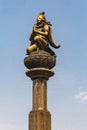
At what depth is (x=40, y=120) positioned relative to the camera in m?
30.6

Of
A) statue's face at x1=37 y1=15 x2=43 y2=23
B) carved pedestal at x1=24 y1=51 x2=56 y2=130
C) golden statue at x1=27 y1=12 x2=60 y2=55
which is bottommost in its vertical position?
carved pedestal at x1=24 y1=51 x2=56 y2=130

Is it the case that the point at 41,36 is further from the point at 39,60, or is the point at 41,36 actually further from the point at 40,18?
the point at 39,60

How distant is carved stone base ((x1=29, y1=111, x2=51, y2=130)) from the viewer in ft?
100.0

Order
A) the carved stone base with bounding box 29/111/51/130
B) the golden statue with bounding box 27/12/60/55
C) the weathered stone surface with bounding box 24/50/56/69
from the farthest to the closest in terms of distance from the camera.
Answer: the golden statue with bounding box 27/12/60/55, the weathered stone surface with bounding box 24/50/56/69, the carved stone base with bounding box 29/111/51/130

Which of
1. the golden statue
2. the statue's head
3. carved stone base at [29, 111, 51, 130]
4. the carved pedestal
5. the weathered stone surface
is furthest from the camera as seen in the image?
the statue's head

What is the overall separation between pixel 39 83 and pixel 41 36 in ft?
10.1

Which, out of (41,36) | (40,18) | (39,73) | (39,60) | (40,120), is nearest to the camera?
(40,120)

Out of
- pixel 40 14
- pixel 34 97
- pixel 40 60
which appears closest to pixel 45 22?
pixel 40 14

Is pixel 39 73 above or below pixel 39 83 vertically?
above

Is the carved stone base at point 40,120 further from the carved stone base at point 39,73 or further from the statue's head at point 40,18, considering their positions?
the statue's head at point 40,18

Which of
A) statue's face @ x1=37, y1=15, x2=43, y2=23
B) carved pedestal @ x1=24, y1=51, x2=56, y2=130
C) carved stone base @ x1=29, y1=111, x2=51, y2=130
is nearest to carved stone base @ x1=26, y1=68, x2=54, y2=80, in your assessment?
carved pedestal @ x1=24, y1=51, x2=56, y2=130

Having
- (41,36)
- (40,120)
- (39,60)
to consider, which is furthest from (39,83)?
(41,36)

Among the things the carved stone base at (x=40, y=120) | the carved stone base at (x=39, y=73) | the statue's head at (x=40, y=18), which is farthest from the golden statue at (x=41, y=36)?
the carved stone base at (x=40, y=120)

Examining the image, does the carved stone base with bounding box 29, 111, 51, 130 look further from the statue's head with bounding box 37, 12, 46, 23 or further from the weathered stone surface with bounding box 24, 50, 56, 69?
the statue's head with bounding box 37, 12, 46, 23
